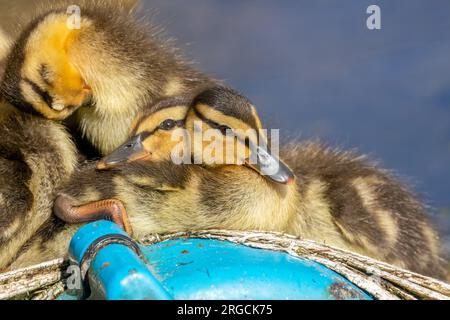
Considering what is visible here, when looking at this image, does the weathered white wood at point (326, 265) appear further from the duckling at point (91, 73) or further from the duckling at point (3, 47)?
the duckling at point (3, 47)

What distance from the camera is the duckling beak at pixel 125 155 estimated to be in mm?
1429

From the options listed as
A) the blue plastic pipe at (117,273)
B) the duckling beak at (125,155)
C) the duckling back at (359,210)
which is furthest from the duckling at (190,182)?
the blue plastic pipe at (117,273)

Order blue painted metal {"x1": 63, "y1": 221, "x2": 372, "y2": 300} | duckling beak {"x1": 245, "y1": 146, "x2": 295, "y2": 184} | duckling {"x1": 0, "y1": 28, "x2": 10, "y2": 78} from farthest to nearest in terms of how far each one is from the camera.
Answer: duckling {"x1": 0, "y1": 28, "x2": 10, "y2": 78}, duckling beak {"x1": 245, "y1": 146, "x2": 295, "y2": 184}, blue painted metal {"x1": 63, "y1": 221, "x2": 372, "y2": 300}

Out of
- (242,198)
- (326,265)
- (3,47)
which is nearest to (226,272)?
(326,265)

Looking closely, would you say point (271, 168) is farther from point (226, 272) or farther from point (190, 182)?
point (226, 272)

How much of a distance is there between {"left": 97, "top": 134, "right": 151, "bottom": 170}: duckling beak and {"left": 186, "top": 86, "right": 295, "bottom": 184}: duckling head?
97mm

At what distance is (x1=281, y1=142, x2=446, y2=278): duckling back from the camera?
1.65 metres

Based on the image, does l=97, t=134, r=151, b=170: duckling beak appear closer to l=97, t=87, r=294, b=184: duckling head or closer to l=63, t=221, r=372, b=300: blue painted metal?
l=97, t=87, r=294, b=184: duckling head

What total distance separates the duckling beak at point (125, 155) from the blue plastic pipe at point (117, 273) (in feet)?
1.25

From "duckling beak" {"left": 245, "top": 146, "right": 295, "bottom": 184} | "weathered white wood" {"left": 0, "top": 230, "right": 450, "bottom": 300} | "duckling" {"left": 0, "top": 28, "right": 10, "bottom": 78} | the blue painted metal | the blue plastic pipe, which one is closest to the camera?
the blue plastic pipe

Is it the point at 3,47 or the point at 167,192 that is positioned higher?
the point at 3,47

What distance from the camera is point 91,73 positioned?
4.90 ft

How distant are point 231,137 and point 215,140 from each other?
3 centimetres

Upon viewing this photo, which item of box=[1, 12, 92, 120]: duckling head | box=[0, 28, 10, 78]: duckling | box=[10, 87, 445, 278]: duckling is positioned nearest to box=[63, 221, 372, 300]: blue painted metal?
box=[10, 87, 445, 278]: duckling
